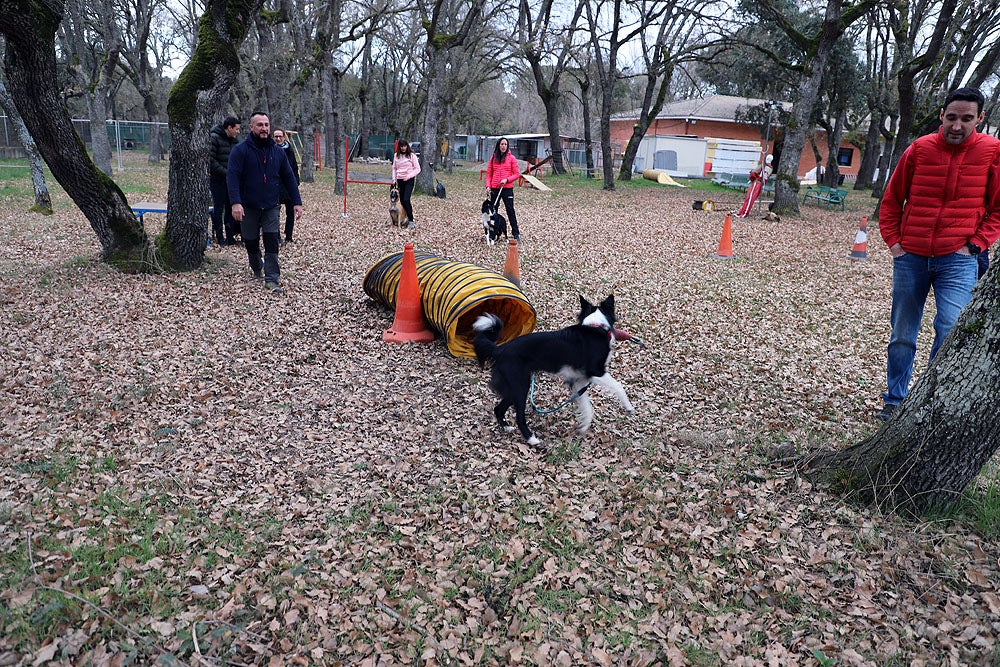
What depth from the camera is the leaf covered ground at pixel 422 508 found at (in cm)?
287

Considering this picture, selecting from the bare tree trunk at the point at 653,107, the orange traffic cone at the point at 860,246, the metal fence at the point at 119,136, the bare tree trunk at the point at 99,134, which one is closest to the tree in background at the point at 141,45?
the metal fence at the point at 119,136

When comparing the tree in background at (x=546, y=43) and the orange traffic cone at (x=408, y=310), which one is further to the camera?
the tree in background at (x=546, y=43)

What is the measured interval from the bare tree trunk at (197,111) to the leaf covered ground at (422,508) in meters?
1.38

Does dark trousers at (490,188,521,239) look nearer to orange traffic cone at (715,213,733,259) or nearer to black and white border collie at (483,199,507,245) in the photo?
black and white border collie at (483,199,507,245)

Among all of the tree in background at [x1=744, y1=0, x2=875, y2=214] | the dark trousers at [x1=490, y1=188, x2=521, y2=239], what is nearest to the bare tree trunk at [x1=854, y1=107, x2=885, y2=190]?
the tree in background at [x1=744, y1=0, x2=875, y2=214]

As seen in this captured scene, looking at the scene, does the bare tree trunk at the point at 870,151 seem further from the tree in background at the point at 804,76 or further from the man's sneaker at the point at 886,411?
the man's sneaker at the point at 886,411

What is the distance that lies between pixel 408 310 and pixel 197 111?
4.15 meters

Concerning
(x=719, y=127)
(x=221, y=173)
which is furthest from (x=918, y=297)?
(x=719, y=127)

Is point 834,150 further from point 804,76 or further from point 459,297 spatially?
point 459,297

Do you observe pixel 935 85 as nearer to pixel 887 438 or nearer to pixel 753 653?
pixel 887 438

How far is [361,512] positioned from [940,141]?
4.40 meters

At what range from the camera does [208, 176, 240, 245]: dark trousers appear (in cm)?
971

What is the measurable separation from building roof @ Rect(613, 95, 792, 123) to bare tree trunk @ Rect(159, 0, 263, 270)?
36.5m

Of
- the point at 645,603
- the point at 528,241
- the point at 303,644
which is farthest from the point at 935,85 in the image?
the point at 303,644
